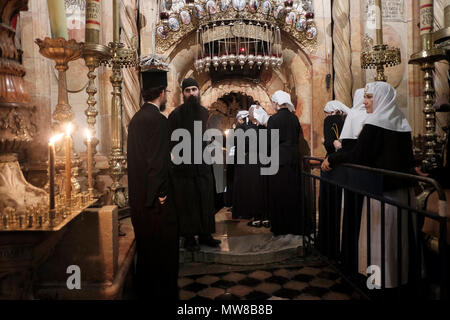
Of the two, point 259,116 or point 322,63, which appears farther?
point 322,63

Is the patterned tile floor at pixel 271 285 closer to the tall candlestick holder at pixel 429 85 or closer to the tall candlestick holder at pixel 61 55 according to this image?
the tall candlestick holder at pixel 61 55

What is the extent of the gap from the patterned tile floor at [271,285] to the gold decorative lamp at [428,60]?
201 centimetres

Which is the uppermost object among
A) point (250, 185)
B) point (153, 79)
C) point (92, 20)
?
point (92, 20)

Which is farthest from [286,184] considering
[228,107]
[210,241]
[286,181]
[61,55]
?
[228,107]

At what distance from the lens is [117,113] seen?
14.0 ft

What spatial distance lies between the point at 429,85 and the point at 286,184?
6.65 ft

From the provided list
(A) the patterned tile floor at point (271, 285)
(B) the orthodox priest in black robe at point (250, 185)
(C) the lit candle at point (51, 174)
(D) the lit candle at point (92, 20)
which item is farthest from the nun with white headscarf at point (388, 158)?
(D) the lit candle at point (92, 20)

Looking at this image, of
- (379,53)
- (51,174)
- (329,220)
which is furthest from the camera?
(379,53)

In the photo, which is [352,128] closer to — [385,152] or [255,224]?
[385,152]

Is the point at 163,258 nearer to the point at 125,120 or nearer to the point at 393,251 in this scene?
the point at 393,251

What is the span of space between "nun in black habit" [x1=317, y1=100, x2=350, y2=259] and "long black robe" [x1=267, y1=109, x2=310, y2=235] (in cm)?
51

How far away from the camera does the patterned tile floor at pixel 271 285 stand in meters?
2.94

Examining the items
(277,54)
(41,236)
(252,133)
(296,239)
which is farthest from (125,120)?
(41,236)

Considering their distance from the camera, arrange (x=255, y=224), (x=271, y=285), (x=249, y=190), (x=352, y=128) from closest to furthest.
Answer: (x=271, y=285), (x=352, y=128), (x=255, y=224), (x=249, y=190)
